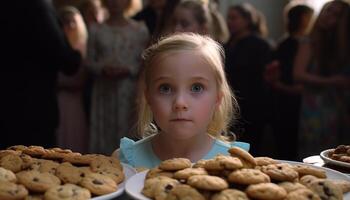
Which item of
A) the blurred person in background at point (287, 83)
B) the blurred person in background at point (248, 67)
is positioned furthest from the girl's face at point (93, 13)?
the blurred person in background at point (287, 83)

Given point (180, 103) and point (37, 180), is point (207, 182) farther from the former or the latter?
point (180, 103)

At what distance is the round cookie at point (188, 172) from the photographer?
2.73 feet

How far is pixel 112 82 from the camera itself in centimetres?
336

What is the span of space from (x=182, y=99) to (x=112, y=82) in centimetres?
223

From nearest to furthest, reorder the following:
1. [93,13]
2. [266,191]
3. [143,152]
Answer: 1. [266,191]
2. [143,152]
3. [93,13]

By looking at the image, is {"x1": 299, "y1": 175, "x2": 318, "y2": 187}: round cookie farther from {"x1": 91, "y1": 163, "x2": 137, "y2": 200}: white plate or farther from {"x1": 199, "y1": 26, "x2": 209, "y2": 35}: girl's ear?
{"x1": 199, "y1": 26, "x2": 209, "y2": 35}: girl's ear

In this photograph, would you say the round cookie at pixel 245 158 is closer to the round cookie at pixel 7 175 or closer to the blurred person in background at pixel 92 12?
the round cookie at pixel 7 175

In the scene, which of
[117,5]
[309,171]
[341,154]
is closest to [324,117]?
[117,5]

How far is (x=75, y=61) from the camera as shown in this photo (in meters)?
2.36

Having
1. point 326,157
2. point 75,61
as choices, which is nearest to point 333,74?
point 75,61

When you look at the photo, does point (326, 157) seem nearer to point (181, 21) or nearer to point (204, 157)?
point (204, 157)

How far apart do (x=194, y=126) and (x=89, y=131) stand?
2.47 metres

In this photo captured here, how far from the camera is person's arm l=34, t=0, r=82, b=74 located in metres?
2.12

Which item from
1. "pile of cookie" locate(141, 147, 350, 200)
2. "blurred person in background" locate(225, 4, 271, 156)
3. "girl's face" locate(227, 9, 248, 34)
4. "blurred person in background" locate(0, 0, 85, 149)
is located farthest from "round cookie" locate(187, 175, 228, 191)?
"girl's face" locate(227, 9, 248, 34)
